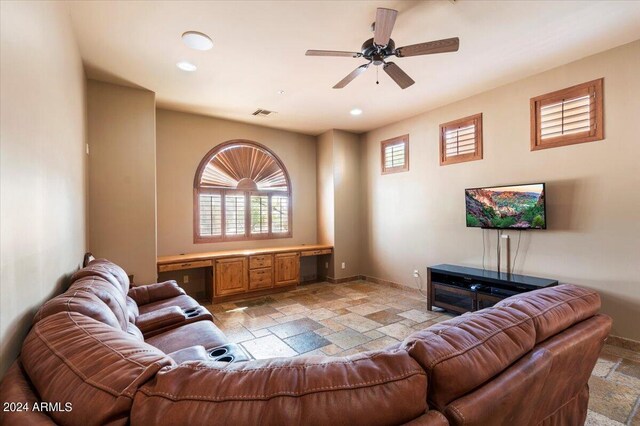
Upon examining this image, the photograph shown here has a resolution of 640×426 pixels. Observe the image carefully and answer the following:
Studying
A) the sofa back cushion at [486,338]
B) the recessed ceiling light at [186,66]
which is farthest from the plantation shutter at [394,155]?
the sofa back cushion at [486,338]

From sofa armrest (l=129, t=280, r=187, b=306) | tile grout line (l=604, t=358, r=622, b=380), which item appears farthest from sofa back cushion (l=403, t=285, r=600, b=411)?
sofa armrest (l=129, t=280, r=187, b=306)

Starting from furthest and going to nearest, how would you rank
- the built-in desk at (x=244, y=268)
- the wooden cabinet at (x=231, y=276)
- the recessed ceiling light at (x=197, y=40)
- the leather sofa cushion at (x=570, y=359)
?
the wooden cabinet at (x=231, y=276), the built-in desk at (x=244, y=268), the recessed ceiling light at (x=197, y=40), the leather sofa cushion at (x=570, y=359)

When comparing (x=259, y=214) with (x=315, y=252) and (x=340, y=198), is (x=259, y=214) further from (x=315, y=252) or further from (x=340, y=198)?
(x=340, y=198)

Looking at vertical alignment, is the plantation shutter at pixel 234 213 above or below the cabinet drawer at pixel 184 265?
above

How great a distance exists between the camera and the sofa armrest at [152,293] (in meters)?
3.14

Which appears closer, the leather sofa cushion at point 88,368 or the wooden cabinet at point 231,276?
the leather sofa cushion at point 88,368

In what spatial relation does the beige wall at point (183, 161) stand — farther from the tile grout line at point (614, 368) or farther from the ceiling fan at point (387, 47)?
the tile grout line at point (614, 368)

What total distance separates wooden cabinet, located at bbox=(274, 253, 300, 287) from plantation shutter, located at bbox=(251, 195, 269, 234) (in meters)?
0.78

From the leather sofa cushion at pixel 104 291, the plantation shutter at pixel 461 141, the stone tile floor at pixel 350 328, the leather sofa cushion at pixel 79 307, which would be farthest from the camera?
the plantation shutter at pixel 461 141

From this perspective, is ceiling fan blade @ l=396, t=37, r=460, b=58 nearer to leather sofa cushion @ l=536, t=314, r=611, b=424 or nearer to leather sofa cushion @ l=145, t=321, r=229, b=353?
leather sofa cushion @ l=536, t=314, r=611, b=424

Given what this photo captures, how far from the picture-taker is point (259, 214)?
5887mm

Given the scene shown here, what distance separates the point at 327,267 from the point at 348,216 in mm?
1182

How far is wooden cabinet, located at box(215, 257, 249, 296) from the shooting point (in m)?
4.82

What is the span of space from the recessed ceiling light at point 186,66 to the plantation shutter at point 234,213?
8.10ft
